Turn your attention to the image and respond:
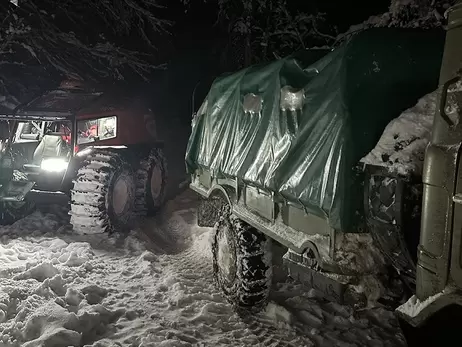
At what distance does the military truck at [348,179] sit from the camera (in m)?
2.53

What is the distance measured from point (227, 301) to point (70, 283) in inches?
80.5

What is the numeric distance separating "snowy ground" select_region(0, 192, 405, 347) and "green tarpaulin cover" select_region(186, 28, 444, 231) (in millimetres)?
1594

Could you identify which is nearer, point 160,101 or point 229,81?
point 229,81

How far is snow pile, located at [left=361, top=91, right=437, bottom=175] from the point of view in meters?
2.78

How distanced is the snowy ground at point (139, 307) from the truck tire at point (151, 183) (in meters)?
2.19

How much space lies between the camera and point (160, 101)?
18875 millimetres

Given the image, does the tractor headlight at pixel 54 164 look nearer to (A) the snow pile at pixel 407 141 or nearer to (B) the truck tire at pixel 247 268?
(B) the truck tire at pixel 247 268

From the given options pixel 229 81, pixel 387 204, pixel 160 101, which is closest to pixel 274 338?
pixel 387 204

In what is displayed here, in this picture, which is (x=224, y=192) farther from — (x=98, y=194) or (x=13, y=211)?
(x=13, y=211)

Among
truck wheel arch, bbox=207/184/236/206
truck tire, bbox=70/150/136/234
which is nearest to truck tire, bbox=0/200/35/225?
truck tire, bbox=70/150/136/234

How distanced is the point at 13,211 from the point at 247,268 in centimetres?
583

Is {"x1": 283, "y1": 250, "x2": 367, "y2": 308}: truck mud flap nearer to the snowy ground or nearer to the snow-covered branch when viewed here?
the snowy ground

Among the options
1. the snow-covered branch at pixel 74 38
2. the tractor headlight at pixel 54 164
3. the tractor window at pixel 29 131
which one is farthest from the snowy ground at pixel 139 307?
the snow-covered branch at pixel 74 38

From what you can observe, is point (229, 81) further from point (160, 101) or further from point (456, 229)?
point (160, 101)
